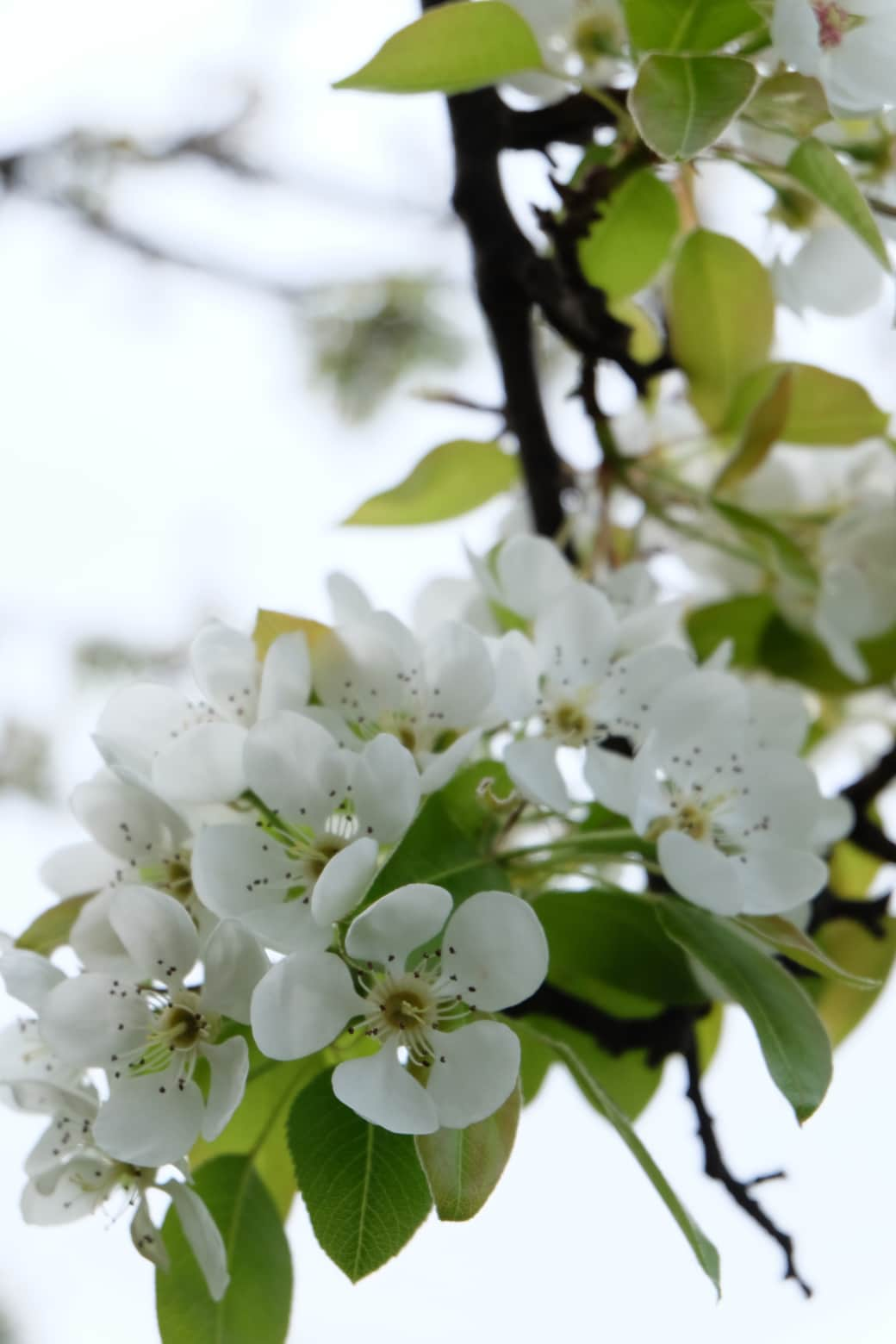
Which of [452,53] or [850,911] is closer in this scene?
[452,53]

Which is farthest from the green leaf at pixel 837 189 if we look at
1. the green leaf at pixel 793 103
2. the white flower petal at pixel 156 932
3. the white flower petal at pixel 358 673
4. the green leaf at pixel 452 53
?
the white flower petal at pixel 156 932

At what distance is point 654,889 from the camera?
1.84 ft

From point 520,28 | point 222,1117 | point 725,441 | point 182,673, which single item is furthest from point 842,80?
point 182,673

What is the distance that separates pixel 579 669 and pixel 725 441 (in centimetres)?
26

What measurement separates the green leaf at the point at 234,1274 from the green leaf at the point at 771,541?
37 cm

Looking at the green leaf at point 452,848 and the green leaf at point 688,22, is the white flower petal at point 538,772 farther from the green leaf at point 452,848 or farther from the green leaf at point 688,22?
the green leaf at point 688,22

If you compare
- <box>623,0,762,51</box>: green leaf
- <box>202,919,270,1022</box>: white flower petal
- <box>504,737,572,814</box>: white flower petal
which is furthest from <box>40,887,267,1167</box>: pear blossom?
<box>623,0,762,51</box>: green leaf

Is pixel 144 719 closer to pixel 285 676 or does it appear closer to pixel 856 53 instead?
pixel 285 676

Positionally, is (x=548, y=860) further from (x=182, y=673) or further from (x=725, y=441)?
(x=182, y=673)

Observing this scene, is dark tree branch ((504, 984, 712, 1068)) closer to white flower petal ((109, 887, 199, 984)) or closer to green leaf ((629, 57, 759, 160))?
white flower petal ((109, 887, 199, 984))

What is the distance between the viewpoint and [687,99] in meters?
0.47

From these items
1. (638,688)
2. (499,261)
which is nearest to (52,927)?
(638,688)

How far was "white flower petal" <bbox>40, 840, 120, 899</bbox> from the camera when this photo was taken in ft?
1.71

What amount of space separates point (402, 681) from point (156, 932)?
0.39 ft
